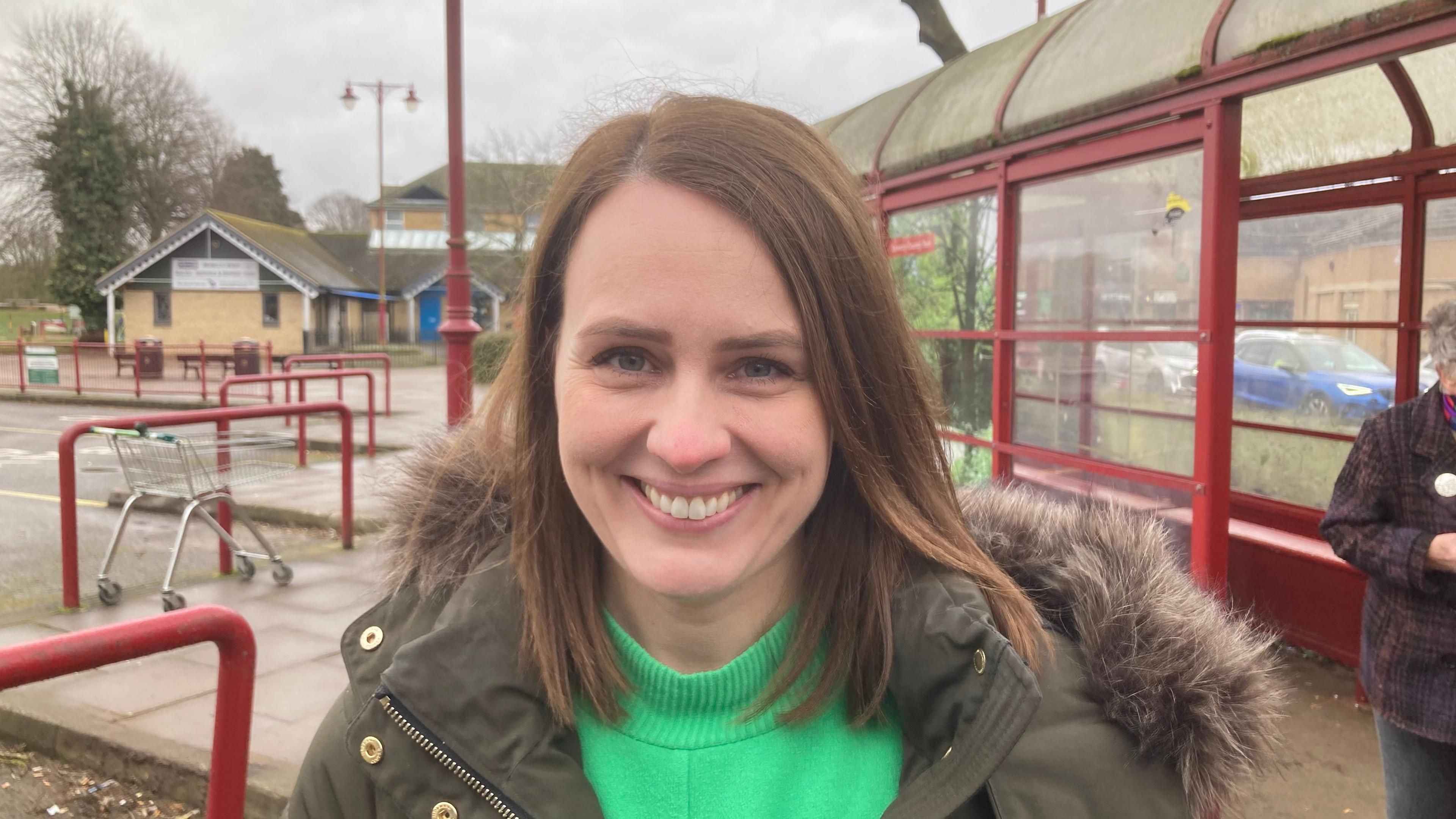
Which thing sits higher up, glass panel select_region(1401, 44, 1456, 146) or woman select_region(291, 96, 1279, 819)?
glass panel select_region(1401, 44, 1456, 146)

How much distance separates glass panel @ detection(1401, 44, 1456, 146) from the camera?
176 inches

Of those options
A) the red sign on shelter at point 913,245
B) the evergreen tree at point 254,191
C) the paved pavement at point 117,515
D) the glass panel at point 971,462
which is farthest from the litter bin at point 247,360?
the evergreen tree at point 254,191

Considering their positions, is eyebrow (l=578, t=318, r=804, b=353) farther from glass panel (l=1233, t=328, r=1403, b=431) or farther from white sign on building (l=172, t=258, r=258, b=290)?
white sign on building (l=172, t=258, r=258, b=290)

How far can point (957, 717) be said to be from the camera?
4.24 ft

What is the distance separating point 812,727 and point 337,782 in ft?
2.21

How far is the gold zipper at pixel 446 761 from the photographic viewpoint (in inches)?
49.6

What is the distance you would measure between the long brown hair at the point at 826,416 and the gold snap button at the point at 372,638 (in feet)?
0.72

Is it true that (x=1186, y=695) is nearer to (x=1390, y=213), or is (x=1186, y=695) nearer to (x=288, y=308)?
(x=1390, y=213)

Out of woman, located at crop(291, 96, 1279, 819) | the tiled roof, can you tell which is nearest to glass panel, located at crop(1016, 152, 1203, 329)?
woman, located at crop(291, 96, 1279, 819)

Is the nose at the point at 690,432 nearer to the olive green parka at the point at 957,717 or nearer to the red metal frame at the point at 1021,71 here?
the olive green parka at the point at 957,717

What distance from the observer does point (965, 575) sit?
1.45 m

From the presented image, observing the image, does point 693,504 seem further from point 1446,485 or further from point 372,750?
point 1446,485

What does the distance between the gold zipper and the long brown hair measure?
14 cm

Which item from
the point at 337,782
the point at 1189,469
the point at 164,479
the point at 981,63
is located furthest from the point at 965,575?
the point at 164,479
